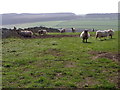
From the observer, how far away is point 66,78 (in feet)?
43.2

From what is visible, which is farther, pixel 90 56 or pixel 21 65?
pixel 90 56

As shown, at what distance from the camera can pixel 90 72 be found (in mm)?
14422

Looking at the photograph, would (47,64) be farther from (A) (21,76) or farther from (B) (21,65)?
(A) (21,76)

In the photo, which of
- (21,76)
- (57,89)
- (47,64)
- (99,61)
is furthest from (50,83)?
(99,61)

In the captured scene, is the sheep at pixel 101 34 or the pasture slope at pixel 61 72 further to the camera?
the sheep at pixel 101 34

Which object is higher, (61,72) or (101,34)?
(101,34)

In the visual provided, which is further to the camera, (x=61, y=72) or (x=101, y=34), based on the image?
(x=101, y=34)

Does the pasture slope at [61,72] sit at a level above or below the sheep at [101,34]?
below

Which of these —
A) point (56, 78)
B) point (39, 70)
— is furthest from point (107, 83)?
point (39, 70)

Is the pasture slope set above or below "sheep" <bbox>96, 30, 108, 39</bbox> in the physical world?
below

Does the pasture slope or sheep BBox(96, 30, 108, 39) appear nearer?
the pasture slope

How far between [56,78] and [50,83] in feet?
3.39

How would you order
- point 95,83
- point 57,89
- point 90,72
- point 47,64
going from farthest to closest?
point 47,64 < point 90,72 < point 95,83 < point 57,89

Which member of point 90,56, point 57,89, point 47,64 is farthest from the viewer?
point 90,56
